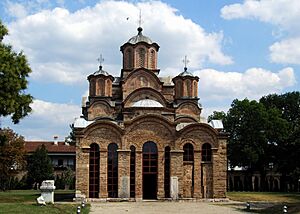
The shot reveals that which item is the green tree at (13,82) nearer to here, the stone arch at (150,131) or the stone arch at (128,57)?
the stone arch at (150,131)

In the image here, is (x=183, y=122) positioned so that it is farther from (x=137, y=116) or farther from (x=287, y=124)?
(x=287, y=124)

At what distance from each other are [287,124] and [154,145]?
88.2ft

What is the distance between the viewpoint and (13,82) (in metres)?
27.6

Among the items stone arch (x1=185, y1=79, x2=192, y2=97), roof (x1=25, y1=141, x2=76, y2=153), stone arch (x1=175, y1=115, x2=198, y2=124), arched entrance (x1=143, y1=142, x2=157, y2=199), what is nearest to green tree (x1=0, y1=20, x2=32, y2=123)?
arched entrance (x1=143, y1=142, x2=157, y2=199)

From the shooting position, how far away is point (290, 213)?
25.1 metres

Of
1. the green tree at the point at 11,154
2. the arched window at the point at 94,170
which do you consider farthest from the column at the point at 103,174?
the green tree at the point at 11,154

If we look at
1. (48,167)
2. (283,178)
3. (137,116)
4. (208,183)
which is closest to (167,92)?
(137,116)

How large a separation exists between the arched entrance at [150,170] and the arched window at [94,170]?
392 centimetres

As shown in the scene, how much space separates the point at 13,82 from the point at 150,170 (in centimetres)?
1657

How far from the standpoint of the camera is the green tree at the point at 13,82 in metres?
27.3

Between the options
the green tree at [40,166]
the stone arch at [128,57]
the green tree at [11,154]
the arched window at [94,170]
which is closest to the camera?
the arched window at [94,170]

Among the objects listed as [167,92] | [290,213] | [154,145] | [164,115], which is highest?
[167,92]

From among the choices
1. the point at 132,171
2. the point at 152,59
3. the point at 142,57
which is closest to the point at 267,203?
the point at 132,171

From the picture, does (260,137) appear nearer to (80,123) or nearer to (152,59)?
(152,59)
